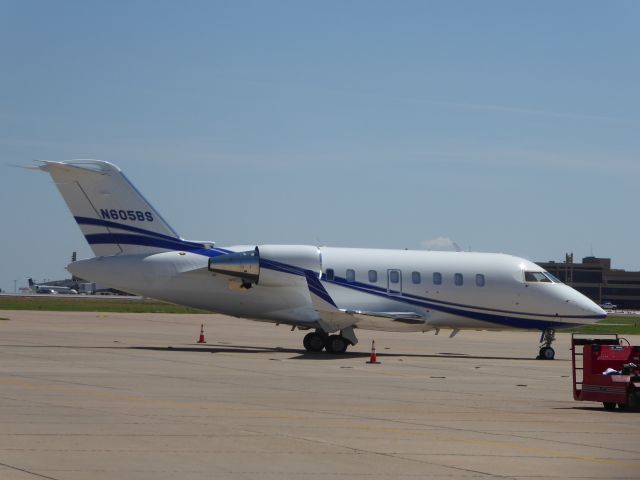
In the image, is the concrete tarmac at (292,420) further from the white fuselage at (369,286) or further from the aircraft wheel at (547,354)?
the aircraft wheel at (547,354)

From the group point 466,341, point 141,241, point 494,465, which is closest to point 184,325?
point 466,341

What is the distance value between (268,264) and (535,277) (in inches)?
359

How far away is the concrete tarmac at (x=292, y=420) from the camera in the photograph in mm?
11406

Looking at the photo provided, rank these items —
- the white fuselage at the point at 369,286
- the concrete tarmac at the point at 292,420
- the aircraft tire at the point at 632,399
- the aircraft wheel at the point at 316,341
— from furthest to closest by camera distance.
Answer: the aircraft wheel at the point at 316,341 < the white fuselage at the point at 369,286 < the aircraft tire at the point at 632,399 < the concrete tarmac at the point at 292,420

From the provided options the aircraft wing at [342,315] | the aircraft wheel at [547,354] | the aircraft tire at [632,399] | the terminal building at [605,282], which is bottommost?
the aircraft tire at [632,399]

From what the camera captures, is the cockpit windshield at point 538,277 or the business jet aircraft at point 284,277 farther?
the cockpit windshield at point 538,277

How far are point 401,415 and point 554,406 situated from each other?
373cm

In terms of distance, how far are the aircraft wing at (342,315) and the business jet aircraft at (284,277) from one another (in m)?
0.03

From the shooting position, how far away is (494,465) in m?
11.8

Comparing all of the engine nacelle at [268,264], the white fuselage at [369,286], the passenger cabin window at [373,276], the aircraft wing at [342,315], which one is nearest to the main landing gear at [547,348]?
the white fuselage at [369,286]

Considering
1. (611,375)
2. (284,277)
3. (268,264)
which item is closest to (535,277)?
(284,277)

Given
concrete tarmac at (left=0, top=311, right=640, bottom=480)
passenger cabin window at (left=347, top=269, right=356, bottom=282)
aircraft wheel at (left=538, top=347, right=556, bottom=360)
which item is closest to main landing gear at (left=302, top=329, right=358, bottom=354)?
passenger cabin window at (left=347, top=269, right=356, bottom=282)

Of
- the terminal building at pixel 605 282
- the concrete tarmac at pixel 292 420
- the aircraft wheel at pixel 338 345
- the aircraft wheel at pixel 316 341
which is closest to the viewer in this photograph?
the concrete tarmac at pixel 292 420

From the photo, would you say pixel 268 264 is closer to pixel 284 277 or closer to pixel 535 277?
pixel 284 277
